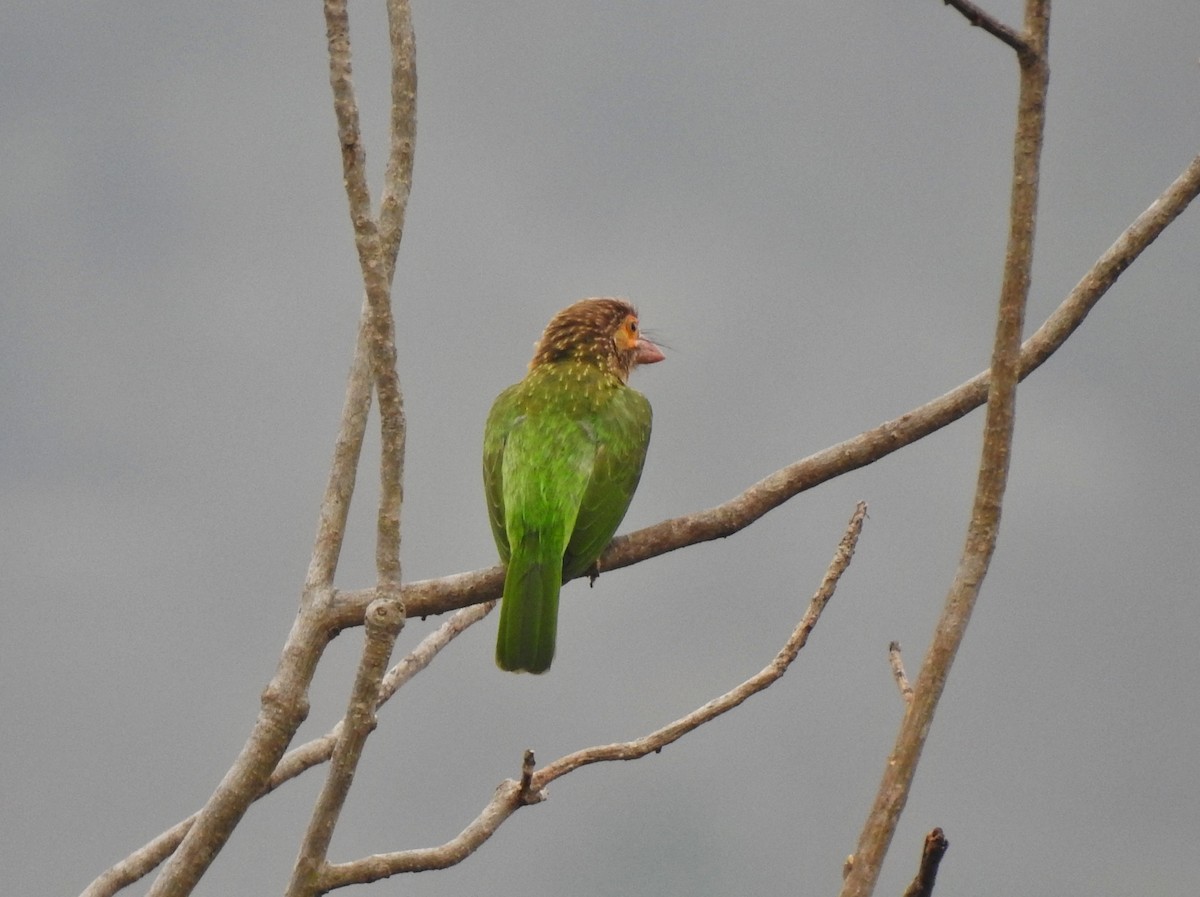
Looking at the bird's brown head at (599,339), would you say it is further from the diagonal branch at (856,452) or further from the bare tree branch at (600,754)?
the bare tree branch at (600,754)

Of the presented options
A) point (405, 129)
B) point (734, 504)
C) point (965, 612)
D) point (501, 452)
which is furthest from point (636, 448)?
point (965, 612)

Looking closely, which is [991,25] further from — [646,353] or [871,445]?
[646,353]

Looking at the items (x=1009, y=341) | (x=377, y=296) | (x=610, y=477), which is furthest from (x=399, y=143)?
(x=1009, y=341)

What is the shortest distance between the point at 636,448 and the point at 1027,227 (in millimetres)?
2327

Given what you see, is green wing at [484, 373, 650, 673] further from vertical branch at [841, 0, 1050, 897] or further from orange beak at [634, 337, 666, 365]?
vertical branch at [841, 0, 1050, 897]

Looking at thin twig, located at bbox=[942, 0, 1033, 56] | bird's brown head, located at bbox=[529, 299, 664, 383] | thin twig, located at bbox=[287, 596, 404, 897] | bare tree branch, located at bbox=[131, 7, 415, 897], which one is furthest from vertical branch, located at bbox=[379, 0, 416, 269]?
thin twig, located at bbox=[942, 0, 1033, 56]

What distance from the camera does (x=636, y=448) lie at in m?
5.56

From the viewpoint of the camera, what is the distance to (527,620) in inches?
194

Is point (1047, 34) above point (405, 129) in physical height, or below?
below

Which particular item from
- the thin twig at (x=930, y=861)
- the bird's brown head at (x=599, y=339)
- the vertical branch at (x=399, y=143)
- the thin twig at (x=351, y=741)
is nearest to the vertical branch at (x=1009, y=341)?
the thin twig at (x=930, y=861)

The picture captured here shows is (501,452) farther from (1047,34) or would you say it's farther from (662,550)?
(1047,34)

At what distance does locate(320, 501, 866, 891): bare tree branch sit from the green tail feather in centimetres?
34

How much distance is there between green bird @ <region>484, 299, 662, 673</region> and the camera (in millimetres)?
4969

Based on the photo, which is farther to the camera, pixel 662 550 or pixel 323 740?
pixel 323 740
